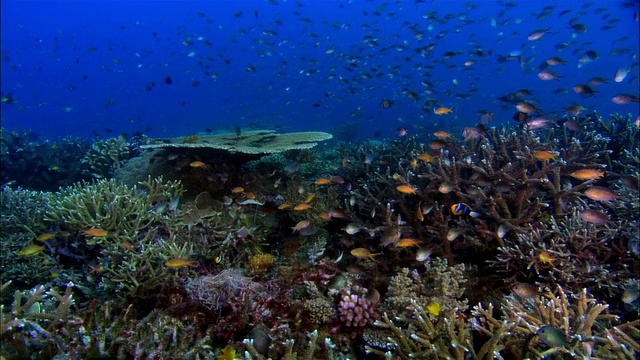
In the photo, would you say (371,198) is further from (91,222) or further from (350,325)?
(91,222)

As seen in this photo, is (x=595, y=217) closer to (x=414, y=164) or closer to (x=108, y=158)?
(x=414, y=164)

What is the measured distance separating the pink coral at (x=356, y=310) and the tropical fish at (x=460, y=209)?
73.1 inches

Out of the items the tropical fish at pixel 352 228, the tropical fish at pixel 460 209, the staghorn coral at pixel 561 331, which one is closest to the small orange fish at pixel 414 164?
the tropical fish at pixel 460 209

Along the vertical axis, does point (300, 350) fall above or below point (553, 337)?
below

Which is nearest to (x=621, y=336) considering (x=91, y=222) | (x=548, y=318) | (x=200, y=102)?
(x=548, y=318)

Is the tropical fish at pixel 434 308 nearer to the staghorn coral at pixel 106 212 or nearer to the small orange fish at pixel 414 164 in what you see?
the small orange fish at pixel 414 164

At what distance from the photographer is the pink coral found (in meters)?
3.75

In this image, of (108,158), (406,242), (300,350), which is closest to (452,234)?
(406,242)

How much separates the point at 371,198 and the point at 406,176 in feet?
2.48

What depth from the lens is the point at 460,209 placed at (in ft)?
15.1

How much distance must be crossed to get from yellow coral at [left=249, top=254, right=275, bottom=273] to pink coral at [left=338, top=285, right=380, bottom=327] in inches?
61.1

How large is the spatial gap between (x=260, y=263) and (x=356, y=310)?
1828 mm

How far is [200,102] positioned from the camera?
311 ft

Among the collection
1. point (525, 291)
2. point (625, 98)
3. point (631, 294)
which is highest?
point (525, 291)
